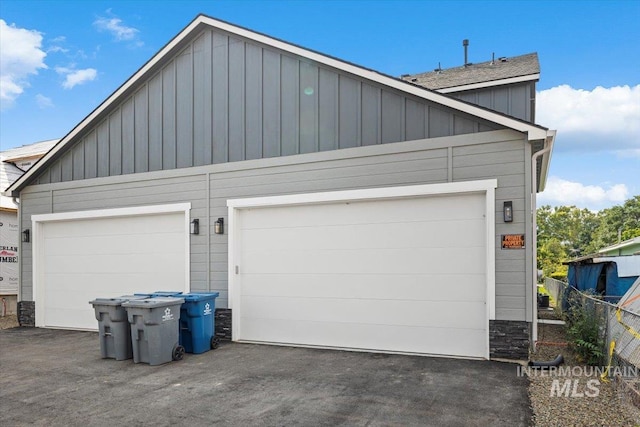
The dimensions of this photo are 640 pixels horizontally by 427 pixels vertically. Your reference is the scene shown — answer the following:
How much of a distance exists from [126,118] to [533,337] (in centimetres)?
815

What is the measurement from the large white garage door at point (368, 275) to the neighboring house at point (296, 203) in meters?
0.02

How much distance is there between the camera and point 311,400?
4.33 metres

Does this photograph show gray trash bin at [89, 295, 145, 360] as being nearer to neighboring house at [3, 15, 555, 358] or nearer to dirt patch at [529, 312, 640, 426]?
neighboring house at [3, 15, 555, 358]

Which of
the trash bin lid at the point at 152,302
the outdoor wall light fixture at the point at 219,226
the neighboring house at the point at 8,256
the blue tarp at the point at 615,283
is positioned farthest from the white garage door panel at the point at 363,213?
the neighboring house at the point at 8,256

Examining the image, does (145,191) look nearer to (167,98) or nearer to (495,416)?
(167,98)

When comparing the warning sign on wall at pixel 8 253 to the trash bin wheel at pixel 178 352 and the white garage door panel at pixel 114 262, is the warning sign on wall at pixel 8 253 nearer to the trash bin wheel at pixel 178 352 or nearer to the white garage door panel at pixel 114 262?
the white garage door panel at pixel 114 262

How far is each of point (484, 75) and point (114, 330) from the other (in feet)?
28.9

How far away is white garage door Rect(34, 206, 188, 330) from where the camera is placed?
8031mm

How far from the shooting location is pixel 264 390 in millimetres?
4676

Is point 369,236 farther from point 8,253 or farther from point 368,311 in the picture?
point 8,253

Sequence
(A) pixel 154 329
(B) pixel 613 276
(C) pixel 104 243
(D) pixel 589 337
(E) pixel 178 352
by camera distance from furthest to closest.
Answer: (B) pixel 613 276 < (C) pixel 104 243 < (E) pixel 178 352 < (A) pixel 154 329 < (D) pixel 589 337

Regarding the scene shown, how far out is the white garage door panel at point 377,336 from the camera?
5.95m

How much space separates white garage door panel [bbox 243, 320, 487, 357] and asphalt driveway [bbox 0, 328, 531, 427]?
0.25 meters

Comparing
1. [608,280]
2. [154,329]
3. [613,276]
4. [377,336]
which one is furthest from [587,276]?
[154,329]
